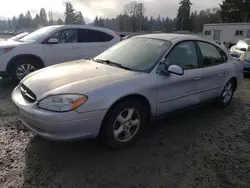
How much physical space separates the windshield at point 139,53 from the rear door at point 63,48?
276 centimetres

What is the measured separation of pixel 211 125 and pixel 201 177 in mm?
1646

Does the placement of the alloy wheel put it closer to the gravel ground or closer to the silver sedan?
the silver sedan

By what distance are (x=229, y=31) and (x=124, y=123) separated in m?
37.4

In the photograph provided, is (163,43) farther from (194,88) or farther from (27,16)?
(27,16)

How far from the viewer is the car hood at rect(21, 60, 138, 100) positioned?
9.57 ft

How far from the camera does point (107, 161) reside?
302cm

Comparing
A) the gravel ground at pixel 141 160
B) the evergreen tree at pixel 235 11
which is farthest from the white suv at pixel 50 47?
the evergreen tree at pixel 235 11

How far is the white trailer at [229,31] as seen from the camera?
33.2 meters

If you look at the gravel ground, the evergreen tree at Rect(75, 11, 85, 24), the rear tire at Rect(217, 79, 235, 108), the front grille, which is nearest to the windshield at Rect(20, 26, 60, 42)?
the gravel ground

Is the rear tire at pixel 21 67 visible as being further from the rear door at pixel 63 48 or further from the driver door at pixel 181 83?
the driver door at pixel 181 83

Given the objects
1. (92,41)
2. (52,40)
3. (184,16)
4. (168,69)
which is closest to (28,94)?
(168,69)

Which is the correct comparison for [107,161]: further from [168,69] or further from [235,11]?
[235,11]

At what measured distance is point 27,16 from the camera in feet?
350

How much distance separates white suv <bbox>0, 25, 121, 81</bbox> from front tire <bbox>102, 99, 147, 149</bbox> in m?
4.02
